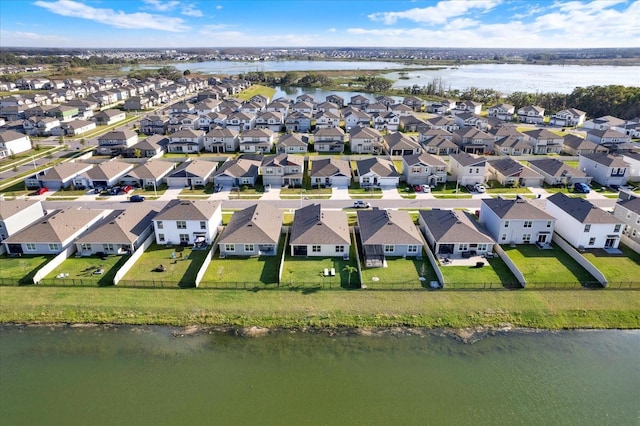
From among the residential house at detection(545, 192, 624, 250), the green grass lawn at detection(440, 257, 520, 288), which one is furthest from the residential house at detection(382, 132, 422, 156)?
the green grass lawn at detection(440, 257, 520, 288)

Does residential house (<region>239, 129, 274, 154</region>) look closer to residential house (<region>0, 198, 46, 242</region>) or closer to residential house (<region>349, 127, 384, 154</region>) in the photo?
residential house (<region>349, 127, 384, 154</region>)

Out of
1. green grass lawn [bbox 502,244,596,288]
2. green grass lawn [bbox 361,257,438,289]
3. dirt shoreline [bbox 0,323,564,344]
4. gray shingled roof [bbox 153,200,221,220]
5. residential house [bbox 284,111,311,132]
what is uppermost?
residential house [bbox 284,111,311,132]

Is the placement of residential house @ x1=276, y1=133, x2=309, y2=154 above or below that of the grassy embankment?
above

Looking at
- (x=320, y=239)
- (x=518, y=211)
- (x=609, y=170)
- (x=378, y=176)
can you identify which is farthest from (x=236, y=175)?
(x=609, y=170)

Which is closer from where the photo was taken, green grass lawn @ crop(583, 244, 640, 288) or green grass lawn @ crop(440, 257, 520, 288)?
green grass lawn @ crop(440, 257, 520, 288)

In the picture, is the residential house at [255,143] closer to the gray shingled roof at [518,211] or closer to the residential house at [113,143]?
the residential house at [113,143]

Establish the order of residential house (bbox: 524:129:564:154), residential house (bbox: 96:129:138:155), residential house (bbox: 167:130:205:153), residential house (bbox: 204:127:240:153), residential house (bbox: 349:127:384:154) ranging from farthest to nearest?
residential house (bbox: 204:127:240:153) < residential house (bbox: 167:130:205:153) < residential house (bbox: 349:127:384:154) < residential house (bbox: 524:129:564:154) < residential house (bbox: 96:129:138:155)

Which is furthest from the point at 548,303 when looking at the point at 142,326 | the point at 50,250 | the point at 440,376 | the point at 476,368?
the point at 50,250
